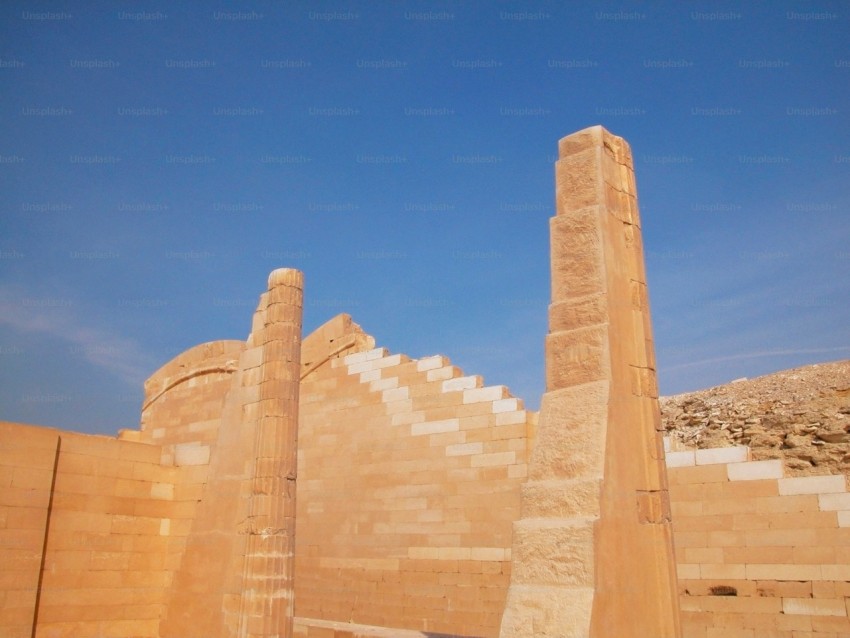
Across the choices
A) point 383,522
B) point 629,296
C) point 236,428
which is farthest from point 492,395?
point 629,296

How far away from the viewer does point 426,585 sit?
12.9 metres

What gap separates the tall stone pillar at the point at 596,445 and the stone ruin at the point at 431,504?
0.06ft

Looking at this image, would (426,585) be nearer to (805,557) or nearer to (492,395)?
(492,395)

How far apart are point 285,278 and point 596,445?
23.4ft

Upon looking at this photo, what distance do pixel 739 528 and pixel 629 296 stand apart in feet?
17.6

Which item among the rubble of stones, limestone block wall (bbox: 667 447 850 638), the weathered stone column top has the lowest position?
limestone block wall (bbox: 667 447 850 638)

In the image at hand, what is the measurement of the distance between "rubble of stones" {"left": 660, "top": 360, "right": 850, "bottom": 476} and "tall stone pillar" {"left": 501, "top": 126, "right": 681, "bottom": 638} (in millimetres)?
6853

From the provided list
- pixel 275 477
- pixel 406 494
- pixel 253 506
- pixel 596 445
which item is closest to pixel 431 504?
pixel 406 494

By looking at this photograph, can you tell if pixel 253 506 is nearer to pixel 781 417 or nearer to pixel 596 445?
pixel 596 445

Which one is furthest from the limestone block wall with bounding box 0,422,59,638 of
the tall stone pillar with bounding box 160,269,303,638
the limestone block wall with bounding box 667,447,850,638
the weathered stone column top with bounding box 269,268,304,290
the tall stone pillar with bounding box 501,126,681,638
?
the limestone block wall with bounding box 667,447,850,638

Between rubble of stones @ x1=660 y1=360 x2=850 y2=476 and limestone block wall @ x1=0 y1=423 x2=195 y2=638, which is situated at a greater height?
rubble of stones @ x1=660 y1=360 x2=850 y2=476

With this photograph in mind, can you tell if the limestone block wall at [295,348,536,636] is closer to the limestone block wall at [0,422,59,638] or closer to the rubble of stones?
the rubble of stones

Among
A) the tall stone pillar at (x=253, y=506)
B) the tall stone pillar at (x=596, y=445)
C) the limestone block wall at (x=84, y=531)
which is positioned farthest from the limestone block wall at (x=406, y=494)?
the tall stone pillar at (x=596, y=445)

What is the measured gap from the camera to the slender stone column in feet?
32.0
